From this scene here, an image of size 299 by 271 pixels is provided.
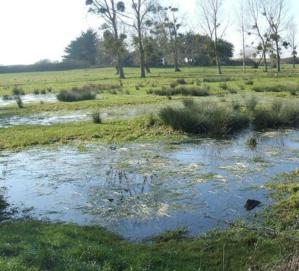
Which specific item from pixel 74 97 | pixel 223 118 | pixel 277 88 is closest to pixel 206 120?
pixel 223 118

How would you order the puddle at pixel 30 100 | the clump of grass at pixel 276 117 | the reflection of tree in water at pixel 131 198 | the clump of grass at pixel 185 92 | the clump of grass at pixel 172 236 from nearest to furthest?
Result: the clump of grass at pixel 172 236 < the reflection of tree in water at pixel 131 198 < the clump of grass at pixel 276 117 < the clump of grass at pixel 185 92 < the puddle at pixel 30 100

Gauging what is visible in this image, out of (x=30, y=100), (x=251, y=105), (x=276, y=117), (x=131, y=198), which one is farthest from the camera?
(x=30, y=100)

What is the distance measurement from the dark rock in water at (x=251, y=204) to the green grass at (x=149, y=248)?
453 millimetres

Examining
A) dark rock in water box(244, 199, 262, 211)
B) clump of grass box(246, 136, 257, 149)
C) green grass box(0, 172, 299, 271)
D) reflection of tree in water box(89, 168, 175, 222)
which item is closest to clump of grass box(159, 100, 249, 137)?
clump of grass box(246, 136, 257, 149)

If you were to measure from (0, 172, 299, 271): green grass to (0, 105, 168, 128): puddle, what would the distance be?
13405 mm

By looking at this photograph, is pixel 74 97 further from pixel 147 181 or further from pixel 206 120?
pixel 147 181

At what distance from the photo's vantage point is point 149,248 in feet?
25.4

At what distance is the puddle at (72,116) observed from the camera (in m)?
22.1

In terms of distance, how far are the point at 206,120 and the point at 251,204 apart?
859 centimetres

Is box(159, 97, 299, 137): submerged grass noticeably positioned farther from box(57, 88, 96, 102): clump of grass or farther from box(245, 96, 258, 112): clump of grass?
box(57, 88, 96, 102): clump of grass

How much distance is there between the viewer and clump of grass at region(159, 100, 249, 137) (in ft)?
58.3

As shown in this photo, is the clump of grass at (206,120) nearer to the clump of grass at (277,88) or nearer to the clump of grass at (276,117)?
the clump of grass at (276,117)

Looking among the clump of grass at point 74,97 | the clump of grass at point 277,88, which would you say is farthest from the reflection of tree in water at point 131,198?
the clump of grass at point 277,88

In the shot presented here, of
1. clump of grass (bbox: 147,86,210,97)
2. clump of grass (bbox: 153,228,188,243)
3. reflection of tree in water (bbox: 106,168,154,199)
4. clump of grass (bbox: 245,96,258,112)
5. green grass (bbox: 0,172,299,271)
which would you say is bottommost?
clump of grass (bbox: 153,228,188,243)
